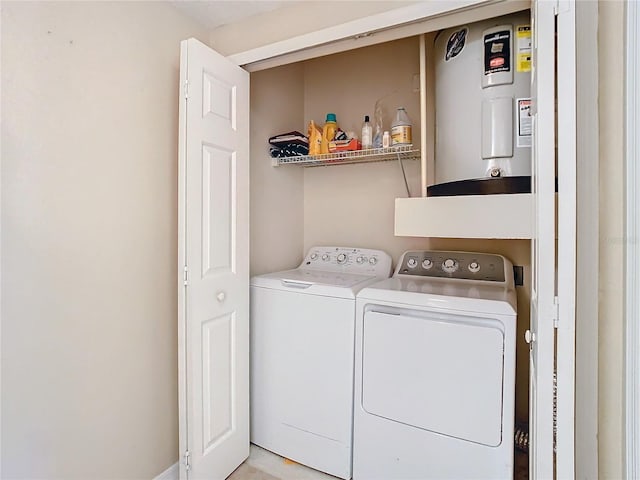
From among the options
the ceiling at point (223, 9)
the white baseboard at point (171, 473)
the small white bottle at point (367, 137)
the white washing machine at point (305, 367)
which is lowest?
the white baseboard at point (171, 473)

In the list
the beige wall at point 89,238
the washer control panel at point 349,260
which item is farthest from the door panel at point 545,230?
the beige wall at point 89,238

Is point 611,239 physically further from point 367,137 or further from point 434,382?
point 367,137

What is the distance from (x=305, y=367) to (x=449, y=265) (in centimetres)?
105

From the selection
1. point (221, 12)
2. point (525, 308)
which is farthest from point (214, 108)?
point (525, 308)

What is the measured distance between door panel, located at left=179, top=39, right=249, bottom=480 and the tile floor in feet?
0.23

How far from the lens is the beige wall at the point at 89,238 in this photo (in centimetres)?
119

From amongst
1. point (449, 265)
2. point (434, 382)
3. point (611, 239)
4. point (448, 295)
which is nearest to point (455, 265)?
point (449, 265)

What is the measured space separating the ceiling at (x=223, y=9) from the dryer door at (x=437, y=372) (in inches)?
62.6

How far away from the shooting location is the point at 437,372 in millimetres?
1562

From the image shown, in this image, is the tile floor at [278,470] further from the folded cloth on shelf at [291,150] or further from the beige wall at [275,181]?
the folded cloth on shelf at [291,150]

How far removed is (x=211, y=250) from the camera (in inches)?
66.3

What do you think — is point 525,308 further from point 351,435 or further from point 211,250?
point 211,250

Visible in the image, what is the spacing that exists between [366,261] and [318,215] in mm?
589

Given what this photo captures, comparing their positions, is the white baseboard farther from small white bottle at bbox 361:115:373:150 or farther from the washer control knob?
small white bottle at bbox 361:115:373:150
